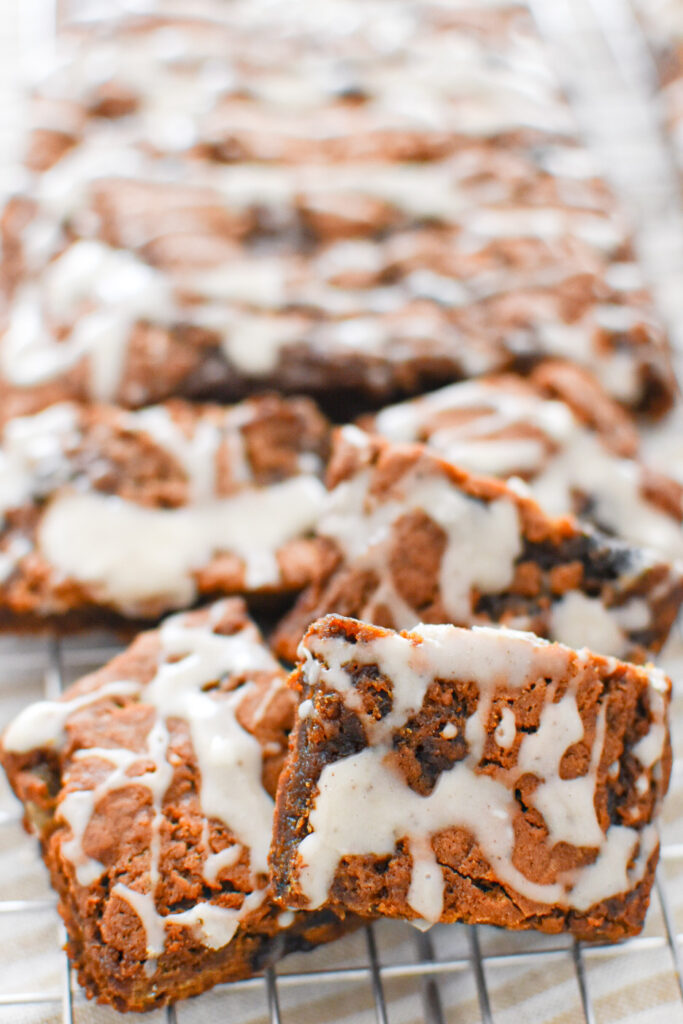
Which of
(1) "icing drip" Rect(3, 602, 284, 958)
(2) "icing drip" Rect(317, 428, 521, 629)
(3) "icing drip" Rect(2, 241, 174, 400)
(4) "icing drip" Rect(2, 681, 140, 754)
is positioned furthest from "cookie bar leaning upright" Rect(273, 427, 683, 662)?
(3) "icing drip" Rect(2, 241, 174, 400)

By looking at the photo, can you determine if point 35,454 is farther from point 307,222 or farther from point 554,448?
point 554,448

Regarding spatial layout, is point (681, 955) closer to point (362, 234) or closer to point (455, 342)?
point (455, 342)

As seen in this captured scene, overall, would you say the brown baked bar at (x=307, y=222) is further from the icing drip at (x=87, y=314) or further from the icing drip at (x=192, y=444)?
the icing drip at (x=192, y=444)

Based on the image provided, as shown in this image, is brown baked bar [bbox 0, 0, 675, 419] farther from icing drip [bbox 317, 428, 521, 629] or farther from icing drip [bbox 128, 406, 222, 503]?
icing drip [bbox 317, 428, 521, 629]

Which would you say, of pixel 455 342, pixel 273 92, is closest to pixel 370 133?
pixel 273 92

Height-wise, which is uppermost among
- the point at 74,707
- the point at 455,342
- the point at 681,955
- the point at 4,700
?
the point at 455,342

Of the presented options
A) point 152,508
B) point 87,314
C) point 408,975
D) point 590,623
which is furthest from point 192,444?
point 408,975
